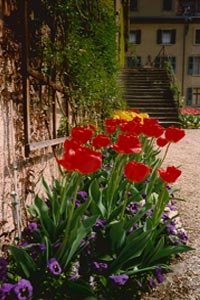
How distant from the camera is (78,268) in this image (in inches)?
80.8

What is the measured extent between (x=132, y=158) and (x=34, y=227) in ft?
5.60

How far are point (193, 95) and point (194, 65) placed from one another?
2.56 metres

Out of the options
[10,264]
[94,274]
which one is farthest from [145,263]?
[10,264]

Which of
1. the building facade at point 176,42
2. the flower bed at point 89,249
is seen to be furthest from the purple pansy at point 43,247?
the building facade at point 176,42

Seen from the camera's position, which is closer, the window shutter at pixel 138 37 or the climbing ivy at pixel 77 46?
the climbing ivy at pixel 77 46

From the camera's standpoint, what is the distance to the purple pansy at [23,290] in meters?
1.62

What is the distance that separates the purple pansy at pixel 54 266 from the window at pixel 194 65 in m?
31.8

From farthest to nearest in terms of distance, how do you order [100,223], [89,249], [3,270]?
[100,223], [89,249], [3,270]

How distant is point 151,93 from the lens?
52.8 ft

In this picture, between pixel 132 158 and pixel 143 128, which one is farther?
pixel 132 158

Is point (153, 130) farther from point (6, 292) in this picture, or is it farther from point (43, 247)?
point (6, 292)

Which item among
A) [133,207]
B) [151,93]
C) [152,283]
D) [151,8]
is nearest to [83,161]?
[152,283]

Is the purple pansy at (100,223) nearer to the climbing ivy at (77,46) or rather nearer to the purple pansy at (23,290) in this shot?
the purple pansy at (23,290)

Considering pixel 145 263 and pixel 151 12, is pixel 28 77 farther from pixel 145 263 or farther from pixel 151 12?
pixel 151 12
